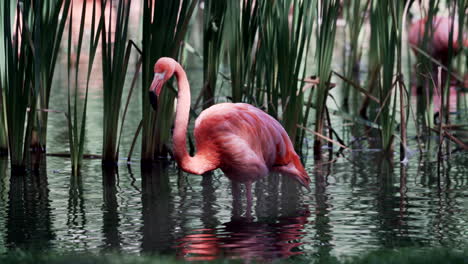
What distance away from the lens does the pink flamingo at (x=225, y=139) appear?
497 cm

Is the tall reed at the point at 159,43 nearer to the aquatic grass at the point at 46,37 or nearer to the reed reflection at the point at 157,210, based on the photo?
the reed reflection at the point at 157,210

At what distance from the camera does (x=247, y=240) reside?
4520 mm

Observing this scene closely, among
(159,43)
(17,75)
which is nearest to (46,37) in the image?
(17,75)

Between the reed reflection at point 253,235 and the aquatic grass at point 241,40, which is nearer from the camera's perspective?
the reed reflection at point 253,235

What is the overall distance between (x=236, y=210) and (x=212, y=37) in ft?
5.26

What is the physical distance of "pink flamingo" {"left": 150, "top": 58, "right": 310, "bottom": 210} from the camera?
4969 millimetres

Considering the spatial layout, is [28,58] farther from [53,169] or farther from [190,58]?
[190,58]

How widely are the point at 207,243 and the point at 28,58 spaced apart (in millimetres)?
2092

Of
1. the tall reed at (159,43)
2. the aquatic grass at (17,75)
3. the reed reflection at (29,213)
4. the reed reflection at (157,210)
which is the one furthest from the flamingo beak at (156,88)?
the aquatic grass at (17,75)

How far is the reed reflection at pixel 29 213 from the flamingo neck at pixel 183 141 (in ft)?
2.72

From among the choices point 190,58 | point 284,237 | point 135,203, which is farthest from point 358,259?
point 190,58

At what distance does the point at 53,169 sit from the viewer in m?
6.53

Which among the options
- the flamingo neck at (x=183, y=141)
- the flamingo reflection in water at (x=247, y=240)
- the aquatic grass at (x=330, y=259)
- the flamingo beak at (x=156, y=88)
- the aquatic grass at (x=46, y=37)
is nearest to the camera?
the aquatic grass at (x=330, y=259)

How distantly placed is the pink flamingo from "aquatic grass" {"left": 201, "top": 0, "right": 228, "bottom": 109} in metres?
1.04
